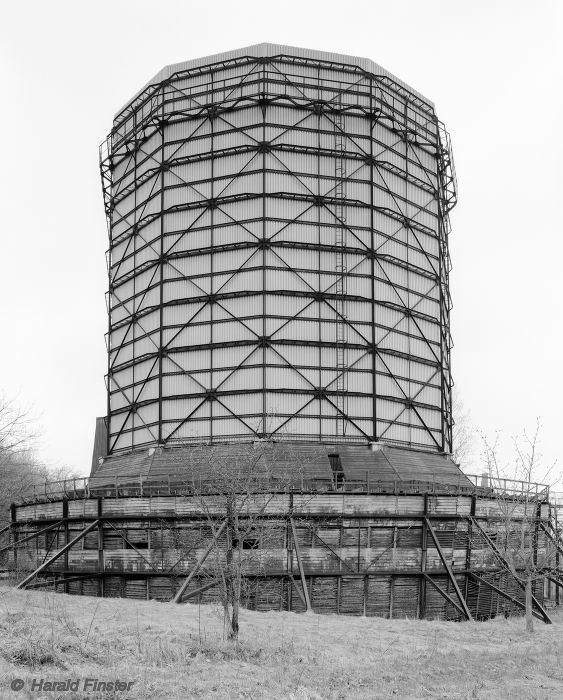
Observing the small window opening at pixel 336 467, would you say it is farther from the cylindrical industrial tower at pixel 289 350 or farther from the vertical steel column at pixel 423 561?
the vertical steel column at pixel 423 561

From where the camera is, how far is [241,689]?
18141mm

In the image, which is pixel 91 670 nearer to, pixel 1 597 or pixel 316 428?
pixel 1 597

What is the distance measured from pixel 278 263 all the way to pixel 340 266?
3.49 m

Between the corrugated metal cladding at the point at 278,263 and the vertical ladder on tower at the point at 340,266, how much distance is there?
8 cm

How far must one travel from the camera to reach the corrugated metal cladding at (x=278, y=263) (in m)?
46.4

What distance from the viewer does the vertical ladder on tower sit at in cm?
4628

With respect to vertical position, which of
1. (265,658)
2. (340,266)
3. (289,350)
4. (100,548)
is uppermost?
(340,266)

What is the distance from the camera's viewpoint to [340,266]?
47.8 metres

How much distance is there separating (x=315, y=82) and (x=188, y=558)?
93.9 feet

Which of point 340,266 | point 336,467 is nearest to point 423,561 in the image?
point 336,467

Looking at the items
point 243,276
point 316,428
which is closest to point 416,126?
point 243,276

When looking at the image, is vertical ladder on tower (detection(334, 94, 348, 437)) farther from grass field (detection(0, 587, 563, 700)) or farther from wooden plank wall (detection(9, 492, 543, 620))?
grass field (detection(0, 587, 563, 700))

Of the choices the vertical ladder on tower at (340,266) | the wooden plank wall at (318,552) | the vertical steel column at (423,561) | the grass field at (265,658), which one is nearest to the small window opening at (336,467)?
the vertical ladder on tower at (340,266)

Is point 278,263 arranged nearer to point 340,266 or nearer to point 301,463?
point 340,266
